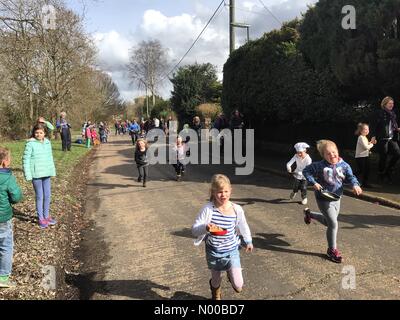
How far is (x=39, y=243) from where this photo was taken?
257 inches

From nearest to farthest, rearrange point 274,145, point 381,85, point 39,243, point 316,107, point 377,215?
point 39,243 → point 377,215 → point 381,85 → point 316,107 → point 274,145

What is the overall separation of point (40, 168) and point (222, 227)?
4095 millimetres

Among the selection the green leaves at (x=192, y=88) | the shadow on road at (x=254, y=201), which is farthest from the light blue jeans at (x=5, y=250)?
the green leaves at (x=192, y=88)

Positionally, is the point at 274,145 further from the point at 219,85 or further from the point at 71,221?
the point at 219,85

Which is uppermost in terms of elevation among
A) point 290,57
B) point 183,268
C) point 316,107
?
point 290,57

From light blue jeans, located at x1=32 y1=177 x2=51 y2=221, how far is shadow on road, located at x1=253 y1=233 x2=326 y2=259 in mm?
3430

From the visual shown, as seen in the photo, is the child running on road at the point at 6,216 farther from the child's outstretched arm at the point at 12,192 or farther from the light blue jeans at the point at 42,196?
the light blue jeans at the point at 42,196

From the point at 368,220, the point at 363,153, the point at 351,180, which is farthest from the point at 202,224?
the point at 363,153

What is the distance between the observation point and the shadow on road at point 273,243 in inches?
238

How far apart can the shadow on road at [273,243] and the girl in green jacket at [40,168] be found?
3398 millimetres

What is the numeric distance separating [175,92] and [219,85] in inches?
164

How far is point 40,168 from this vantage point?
733 cm

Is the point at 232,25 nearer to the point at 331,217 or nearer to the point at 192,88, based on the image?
the point at 331,217
